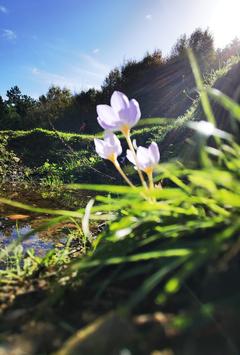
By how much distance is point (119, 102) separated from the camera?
125cm

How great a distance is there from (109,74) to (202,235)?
22406mm

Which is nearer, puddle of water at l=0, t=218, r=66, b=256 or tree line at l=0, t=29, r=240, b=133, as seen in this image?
puddle of water at l=0, t=218, r=66, b=256

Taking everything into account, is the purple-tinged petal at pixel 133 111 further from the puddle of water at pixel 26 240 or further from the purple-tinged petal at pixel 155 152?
the puddle of water at pixel 26 240

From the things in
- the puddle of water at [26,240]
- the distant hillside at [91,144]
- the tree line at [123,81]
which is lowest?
the puddle of water at [26,240]

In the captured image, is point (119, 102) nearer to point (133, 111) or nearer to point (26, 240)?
point (133, 111)

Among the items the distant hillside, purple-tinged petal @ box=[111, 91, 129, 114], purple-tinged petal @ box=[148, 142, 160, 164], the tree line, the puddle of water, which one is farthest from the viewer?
the tree line

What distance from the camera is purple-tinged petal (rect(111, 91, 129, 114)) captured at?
124cm

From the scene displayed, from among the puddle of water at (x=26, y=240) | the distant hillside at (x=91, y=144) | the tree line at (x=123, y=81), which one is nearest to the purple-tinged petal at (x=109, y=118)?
the distant hillside at (x=91, y=144)

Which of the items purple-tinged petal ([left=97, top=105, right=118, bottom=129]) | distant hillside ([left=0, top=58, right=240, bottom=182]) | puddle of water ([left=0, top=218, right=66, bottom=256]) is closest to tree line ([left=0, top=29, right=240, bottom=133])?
distant hillside ([left=0, top=58, right=240, bottom=182])

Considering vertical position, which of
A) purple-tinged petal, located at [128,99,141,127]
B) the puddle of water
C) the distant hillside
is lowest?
the puddle of water

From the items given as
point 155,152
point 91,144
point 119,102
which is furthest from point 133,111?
point 91,144

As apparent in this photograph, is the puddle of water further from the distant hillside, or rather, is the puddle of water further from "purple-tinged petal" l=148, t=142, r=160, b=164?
"purple-tinged petal" l=148, t=142, r=160, b=164

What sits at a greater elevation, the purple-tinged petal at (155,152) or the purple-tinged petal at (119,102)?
the purple-tinged petal at (119,102)

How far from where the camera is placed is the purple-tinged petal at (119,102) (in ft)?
4.07
